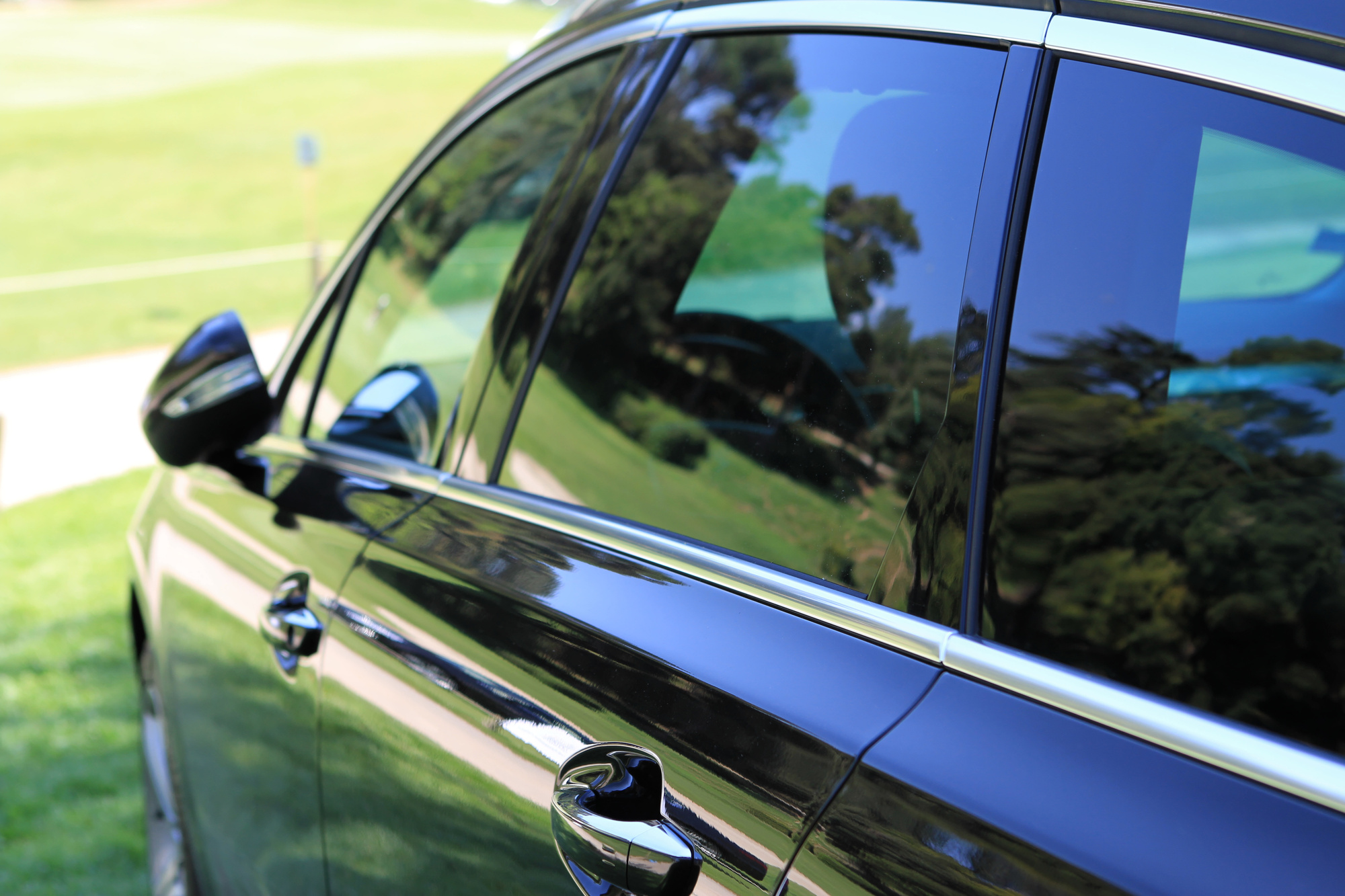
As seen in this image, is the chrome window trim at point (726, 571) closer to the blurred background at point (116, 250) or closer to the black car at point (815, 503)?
the black car at point (815, 503)

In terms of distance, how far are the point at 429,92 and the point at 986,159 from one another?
36030 millimetres

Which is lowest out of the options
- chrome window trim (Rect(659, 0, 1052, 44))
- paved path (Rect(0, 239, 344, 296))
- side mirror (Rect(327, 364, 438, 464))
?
paved path (Rect(0, 239, 344, 296))

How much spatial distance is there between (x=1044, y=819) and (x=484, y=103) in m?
1.47

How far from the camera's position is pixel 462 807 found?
1.29 m

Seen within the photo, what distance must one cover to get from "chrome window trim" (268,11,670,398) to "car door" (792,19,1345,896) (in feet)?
2.47

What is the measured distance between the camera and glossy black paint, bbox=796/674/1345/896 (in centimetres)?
76

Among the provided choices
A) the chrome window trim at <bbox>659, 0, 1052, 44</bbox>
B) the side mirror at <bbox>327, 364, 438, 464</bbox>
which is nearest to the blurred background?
the chrome window trim at <bbox>659, 0, 1052, 44</bbox>

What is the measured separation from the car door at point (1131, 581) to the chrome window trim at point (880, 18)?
0.16 feet

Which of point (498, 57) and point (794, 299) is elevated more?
point (498, 57)

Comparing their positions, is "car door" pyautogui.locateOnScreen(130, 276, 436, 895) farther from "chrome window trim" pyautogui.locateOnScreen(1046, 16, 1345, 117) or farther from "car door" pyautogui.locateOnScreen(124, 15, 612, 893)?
"chrome window trim" pyautogui.locateOnScreen(1046, 16, 1345, 117)

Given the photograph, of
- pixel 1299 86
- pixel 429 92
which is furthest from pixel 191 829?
pixel 429 92

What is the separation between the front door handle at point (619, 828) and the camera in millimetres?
1016

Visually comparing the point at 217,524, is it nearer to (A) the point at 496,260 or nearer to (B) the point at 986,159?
(A) the point at 496,260

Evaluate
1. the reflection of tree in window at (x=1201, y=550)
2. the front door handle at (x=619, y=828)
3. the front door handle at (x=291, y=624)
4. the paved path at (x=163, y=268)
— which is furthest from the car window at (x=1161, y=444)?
the paved path at (x=163, y=268)
